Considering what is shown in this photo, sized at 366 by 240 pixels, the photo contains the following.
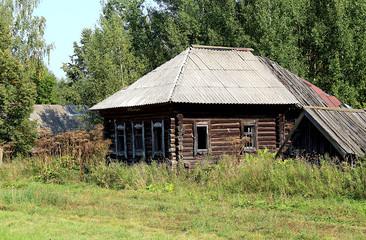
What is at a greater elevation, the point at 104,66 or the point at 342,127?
the point at 104,66

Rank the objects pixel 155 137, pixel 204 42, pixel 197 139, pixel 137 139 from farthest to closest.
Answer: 1. pixel 204 42
2. pixel 137 139
3. pixel 155 137
4. pixel 197 139

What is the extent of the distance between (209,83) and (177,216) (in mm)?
8956

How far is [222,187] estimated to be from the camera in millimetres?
12734

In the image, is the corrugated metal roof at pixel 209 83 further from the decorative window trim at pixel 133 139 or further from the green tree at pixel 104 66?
the green tree at pixel 104 66

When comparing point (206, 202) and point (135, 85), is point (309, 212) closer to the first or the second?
point (206, 202)

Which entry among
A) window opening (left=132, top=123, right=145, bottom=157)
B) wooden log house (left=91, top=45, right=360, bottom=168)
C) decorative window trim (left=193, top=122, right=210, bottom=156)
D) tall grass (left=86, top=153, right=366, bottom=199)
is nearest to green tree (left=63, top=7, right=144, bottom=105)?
wooden log house (left=91, top=45, right=360, bottom=168)

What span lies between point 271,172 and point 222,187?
1.56 meters

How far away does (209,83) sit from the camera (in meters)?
17.8

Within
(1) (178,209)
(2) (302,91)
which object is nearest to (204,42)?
(2) (302,91)

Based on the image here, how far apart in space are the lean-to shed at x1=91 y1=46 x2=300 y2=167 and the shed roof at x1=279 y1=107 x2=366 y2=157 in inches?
147

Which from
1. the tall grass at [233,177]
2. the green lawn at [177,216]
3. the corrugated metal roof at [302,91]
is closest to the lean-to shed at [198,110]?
the corrugated metal roof at [302,91]

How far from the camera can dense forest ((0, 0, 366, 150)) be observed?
861 inches

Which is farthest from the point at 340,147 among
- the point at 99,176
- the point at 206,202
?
the point at 99,176

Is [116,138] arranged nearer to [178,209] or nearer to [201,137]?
[201,137]
